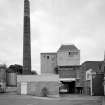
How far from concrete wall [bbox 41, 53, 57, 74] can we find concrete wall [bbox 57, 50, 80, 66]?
2613mm

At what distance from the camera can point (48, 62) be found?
276ft

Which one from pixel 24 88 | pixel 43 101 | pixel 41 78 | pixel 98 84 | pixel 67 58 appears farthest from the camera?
pixel 67 58

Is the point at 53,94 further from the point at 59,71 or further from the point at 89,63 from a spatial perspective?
the point at 59,71

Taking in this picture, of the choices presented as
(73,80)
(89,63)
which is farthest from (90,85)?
(73,80)

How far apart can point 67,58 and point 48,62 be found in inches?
298

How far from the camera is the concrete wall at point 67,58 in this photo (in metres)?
80.3

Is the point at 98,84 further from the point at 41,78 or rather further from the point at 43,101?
the point at 43,101

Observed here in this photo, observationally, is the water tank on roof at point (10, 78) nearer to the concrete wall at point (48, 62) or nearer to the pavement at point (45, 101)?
the concrete wall at point (48, 62)

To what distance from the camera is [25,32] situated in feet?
228

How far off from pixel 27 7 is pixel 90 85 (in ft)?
103

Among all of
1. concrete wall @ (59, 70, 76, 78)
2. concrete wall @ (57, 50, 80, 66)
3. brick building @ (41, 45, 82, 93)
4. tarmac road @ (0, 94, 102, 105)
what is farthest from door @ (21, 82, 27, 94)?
concrete wall @ (57, 50, 80, 66)

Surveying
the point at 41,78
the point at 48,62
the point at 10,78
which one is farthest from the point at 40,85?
the point at 10,78

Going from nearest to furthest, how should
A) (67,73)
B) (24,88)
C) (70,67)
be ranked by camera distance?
1. (24,88)
2. (67,73)
3. (70,67)

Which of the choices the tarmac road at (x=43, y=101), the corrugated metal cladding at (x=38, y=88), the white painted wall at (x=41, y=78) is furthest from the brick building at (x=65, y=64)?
the tarmac road at (x=43, y=101)
